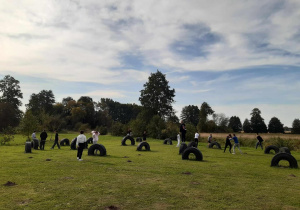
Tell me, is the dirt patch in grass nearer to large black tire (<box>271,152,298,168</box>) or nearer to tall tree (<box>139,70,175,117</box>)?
large black tire (<box>271,152,298,168</box>)

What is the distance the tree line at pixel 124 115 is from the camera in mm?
50906

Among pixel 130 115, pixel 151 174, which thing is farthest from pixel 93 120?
pixel 151 174

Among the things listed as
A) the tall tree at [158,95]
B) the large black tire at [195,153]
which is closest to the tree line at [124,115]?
the tall tree at [158,95]

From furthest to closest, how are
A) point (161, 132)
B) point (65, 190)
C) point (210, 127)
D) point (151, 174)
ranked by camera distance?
point (210, 127)
point (161, 132)
point (151, 174)
point (65, 190)

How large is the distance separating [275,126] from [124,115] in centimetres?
7664

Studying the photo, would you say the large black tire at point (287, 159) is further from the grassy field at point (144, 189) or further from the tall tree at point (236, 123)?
the tall tree at point (236, 123)

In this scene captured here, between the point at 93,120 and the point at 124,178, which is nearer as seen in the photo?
the point at 124,178

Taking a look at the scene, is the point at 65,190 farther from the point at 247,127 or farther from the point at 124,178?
the point at 247,127

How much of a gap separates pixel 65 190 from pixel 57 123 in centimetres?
4961

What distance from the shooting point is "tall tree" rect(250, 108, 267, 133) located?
10569 centimetres

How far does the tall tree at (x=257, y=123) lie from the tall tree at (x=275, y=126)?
3895 mm

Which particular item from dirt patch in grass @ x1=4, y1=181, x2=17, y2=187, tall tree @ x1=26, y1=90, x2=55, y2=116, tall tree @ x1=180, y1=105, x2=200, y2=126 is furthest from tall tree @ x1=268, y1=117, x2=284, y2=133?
dirt patch in grass @ x1=4, y1=181, x2=17, y2=187

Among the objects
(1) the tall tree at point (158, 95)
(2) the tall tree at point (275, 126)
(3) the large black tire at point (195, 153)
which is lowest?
(3) the large black tire at point (195, 153)

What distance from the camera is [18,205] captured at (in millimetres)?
6250
